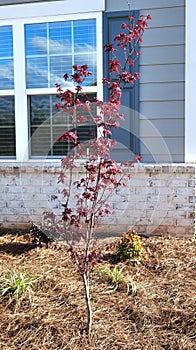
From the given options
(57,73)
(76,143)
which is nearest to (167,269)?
(76,143)

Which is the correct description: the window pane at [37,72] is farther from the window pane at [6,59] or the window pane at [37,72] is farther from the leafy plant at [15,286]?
the leafy plant at [15,286]

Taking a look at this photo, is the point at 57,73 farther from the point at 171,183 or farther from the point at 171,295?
the point at 171,295

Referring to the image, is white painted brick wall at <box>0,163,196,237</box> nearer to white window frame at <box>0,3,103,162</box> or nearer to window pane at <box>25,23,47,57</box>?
white window frame at <box>0,3,103,162</box>

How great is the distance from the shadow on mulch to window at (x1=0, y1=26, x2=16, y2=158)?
1.13m

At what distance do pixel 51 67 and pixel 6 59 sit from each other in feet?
1.82

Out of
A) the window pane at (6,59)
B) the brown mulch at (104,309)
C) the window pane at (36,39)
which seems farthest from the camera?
the window pane at (6,59)

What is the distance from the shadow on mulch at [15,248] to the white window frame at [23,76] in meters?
1.00

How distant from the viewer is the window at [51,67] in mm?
4285

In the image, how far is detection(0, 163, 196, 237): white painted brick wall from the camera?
4.20 meters

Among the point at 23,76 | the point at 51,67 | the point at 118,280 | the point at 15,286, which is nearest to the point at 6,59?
the point at 23,76

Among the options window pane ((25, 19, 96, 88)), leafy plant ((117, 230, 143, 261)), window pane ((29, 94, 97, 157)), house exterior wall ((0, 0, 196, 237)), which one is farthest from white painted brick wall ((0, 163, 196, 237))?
window pane ((25, 19, 96, 88))

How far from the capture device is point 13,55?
4422 mm

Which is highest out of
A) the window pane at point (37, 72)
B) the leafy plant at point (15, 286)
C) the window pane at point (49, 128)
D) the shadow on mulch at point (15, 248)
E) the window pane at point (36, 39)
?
the window pane at point (36, 39)

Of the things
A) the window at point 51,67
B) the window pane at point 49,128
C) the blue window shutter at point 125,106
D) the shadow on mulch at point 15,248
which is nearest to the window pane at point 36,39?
the window at point 51,67
